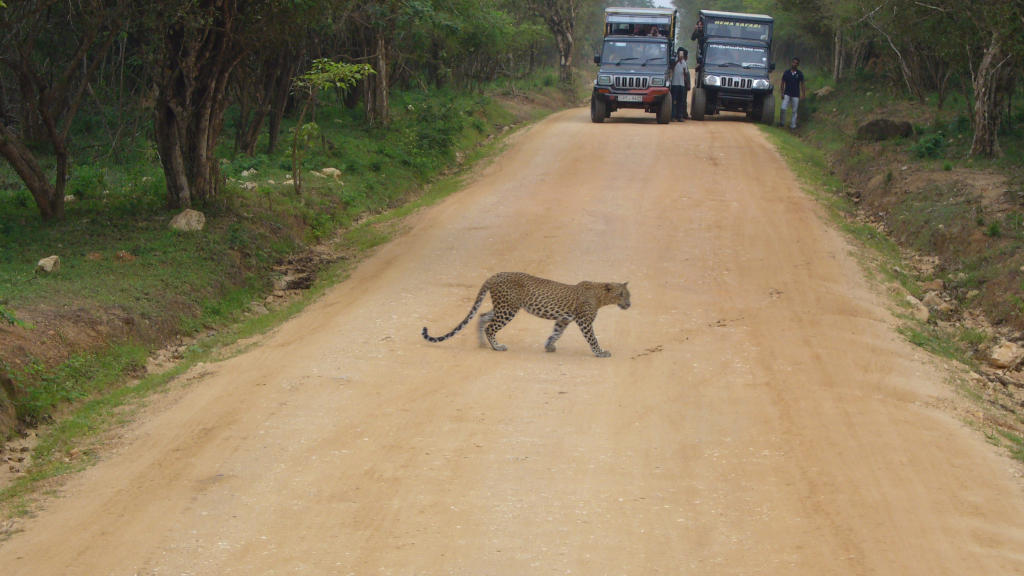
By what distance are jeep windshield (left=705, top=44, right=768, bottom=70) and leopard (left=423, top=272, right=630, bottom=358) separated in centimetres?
2320

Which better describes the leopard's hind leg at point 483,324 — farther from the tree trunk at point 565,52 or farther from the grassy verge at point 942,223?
the tree trunk at point 565,52

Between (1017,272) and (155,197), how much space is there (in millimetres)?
13517

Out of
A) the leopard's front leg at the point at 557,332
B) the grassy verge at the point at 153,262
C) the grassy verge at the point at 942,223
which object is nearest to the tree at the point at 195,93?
the grassy verge at the point at 153,262

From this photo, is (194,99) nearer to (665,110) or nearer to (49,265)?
(49,265)

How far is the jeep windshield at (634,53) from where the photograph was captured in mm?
31078

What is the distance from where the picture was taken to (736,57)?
32531 mm

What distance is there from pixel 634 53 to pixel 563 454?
25086 millimetres

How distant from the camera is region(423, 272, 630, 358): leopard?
1060cm

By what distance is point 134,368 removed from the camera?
1135cm

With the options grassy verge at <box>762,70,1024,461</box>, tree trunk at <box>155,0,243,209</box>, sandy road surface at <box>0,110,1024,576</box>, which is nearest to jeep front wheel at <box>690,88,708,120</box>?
grassy verge at <box>762,70,1024,461</box>

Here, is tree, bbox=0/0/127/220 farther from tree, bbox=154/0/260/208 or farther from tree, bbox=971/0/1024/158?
tree, bbox=971/0/1024/158

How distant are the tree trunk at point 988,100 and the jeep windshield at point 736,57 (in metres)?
11.0

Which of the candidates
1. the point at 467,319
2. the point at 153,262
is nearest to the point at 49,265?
the point at 153,262

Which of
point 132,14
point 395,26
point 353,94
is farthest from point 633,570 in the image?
point 353,94
